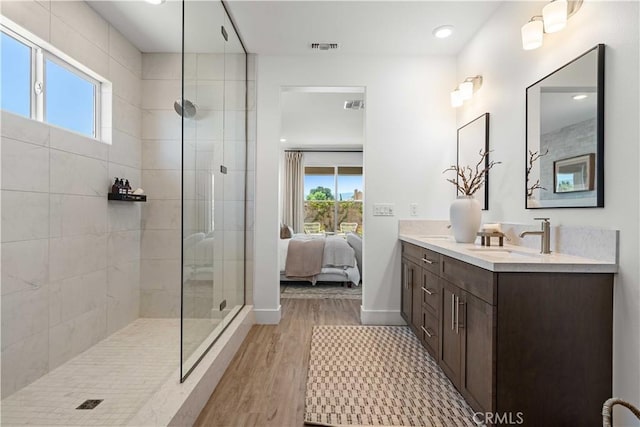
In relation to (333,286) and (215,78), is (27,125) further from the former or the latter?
(333,286)

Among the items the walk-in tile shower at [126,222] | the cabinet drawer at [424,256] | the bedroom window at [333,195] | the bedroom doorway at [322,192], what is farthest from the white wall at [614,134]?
the bedroom window at [333,195]

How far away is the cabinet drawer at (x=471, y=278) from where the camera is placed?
4.78ft

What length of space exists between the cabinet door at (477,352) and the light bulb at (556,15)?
1465 millimetres

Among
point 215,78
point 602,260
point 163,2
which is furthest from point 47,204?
point 602,260

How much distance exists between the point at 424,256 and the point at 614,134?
1299mm

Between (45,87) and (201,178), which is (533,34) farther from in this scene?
(45,87)

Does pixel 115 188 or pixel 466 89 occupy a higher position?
pixel 466 89

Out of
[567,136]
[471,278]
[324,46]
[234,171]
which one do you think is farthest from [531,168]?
[234,171]

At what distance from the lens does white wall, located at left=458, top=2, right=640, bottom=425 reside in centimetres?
133

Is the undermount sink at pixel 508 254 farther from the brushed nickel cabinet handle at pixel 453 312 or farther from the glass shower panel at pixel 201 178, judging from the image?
the glass shower panel at pixel 201 178

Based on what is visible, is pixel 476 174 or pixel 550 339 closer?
pixel 550 339

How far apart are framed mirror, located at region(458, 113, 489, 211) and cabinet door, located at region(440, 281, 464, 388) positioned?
1.00m

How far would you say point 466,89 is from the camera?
2.79 m

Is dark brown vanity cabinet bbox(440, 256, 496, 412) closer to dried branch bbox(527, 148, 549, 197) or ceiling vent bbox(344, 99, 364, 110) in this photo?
dried branch bbox(527, 148, 549, 197)
